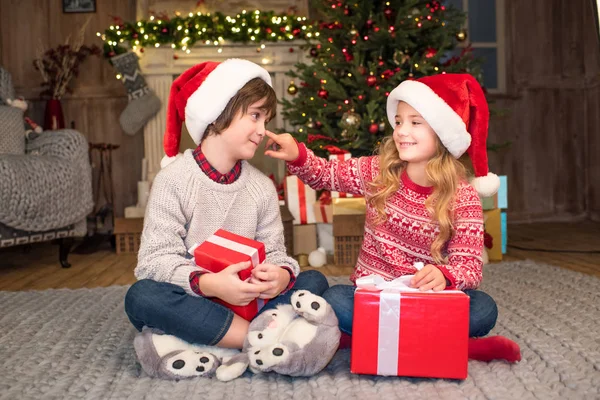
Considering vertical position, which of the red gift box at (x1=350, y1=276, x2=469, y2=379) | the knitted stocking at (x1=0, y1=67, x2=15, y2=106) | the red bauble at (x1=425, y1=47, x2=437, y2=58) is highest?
the red bauble at (x1=425, y1=47, x2=437, y2=58)

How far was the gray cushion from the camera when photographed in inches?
105

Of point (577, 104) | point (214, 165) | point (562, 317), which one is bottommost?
point (562, 317)

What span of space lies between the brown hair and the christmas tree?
4.41ft

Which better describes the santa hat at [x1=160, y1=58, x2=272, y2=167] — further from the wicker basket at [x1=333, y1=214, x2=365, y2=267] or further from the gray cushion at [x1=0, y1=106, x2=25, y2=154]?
the gray cushion at [x1=0, y1=106, x2=25, y2=154]

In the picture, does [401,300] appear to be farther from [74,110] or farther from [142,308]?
[74,110]

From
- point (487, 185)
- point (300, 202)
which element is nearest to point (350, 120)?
point (300, 202)

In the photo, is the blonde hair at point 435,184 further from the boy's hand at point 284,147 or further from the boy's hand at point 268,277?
the boy's hand at point 268,277

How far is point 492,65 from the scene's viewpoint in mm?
4254

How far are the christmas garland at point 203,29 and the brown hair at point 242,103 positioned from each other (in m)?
2.33

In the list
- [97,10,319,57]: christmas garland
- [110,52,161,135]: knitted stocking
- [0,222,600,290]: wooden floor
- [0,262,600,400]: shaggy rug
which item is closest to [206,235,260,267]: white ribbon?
[0,262,600,400]: shaggy rug

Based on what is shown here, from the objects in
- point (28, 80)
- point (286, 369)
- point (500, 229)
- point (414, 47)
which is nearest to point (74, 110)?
point (28, 80)

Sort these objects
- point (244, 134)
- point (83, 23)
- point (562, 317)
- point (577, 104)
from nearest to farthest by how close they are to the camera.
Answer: point (244, 134) < point (562, 317) < point (83, 23) < point (577, 104)

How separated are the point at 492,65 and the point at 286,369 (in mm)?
3623

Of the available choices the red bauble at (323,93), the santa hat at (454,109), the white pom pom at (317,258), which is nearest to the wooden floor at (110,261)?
the white pom pom at (317,258)
